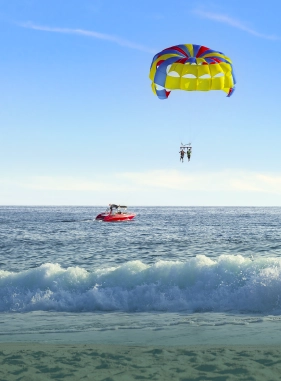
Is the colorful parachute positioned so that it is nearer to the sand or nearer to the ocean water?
the ocean water

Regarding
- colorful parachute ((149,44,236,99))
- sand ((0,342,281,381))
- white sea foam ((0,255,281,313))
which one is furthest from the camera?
colorful parachute ((149,44,236,99))

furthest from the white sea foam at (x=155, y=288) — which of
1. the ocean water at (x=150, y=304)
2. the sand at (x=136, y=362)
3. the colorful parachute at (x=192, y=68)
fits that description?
the colorful parachute at (x=192, y=68)

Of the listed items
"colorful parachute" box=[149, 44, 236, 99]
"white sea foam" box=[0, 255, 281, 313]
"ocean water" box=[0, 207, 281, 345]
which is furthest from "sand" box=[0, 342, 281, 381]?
"colorful parachute" box=[149, 44, 236, 99]

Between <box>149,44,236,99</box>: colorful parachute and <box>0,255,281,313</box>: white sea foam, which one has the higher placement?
<box>149,44,236,99</box>: colorful parachute

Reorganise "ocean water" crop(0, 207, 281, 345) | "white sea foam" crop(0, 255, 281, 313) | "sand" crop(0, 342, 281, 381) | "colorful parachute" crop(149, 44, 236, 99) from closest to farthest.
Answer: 1. "sand" crop(0, 342, 281, 381)
2. "ocean water" crop(0, 207, 281, 345)
3. "white sea foam" crop(0, 255, 281, 313)
4. "colorful parachute" crop(149, 44, 236, 99)

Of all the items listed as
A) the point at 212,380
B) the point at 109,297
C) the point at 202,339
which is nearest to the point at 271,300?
the point at 202,339

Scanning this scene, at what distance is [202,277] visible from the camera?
579 inches

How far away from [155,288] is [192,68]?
506 inches

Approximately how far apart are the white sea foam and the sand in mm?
4148

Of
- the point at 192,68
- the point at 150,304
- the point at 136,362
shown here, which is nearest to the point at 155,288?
the point at 150,304

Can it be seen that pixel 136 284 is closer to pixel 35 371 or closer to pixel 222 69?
pixel 35 371

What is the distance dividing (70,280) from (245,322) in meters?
6.87

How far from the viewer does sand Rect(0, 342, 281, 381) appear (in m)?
7.13

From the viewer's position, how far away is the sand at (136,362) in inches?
281
